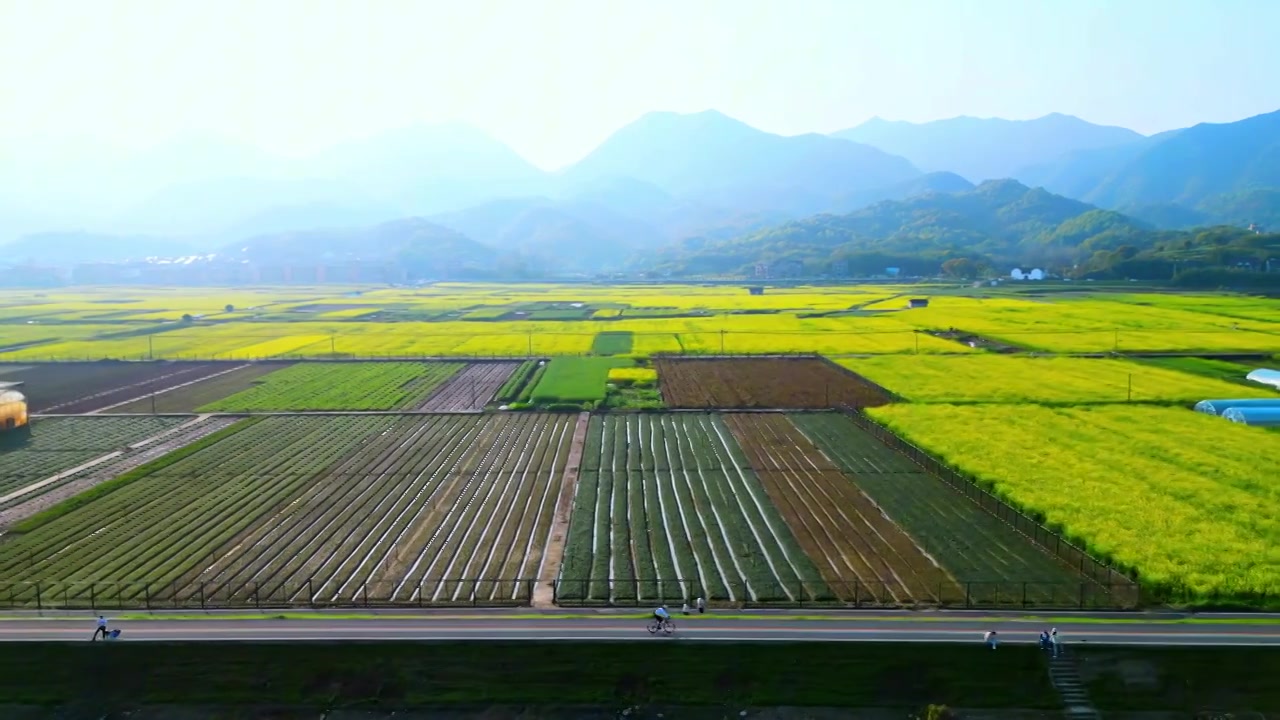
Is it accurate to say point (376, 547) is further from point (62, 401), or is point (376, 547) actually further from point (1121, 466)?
point (62, 401)

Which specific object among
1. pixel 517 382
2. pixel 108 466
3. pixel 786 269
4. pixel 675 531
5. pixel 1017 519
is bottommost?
pixel 675 531

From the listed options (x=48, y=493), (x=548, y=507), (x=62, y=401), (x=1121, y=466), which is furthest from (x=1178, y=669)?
(x=62, y=401)

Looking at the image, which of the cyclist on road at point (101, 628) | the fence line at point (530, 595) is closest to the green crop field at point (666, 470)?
the fence line at point (530, 595)

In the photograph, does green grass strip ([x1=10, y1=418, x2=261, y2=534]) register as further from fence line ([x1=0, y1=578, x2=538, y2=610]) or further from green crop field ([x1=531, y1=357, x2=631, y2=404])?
green crop field ([x1=531, y1=357, x2=631, y2=404])

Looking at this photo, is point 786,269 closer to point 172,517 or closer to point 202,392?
point 202,392

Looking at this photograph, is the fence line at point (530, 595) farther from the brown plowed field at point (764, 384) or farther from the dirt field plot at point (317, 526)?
the brown plowed field at point (764, 384)

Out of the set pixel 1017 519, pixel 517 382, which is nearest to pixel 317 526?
pixel 1017 519
